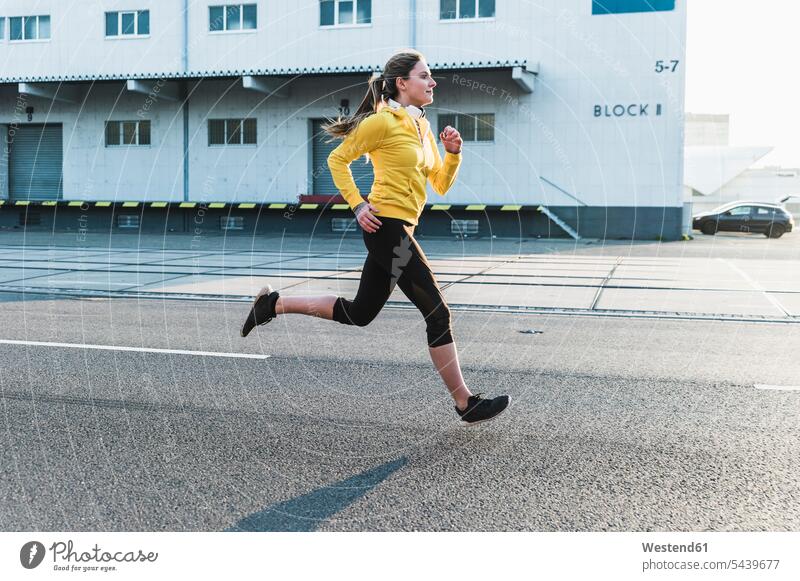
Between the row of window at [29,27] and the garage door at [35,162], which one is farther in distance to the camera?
the garage door at [35,162]

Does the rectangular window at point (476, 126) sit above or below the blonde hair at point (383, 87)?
below

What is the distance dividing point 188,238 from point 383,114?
22765 mm

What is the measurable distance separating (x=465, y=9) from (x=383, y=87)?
931 inches

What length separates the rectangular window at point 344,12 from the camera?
27.9m

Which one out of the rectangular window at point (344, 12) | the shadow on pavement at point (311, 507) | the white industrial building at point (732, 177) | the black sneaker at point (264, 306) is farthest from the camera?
the white industrial building at point (732, 177)

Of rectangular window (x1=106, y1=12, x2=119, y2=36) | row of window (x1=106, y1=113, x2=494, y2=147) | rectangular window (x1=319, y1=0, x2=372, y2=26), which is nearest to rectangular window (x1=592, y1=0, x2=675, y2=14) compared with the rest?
row of window (x1=106, y1=113, x2=494, y2=147)

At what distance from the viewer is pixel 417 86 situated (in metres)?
4.52

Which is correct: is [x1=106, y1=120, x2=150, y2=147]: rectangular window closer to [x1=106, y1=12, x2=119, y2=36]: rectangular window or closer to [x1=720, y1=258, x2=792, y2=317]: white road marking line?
[x1=106, y1=12, x2=119, y2=36]: rectangular window

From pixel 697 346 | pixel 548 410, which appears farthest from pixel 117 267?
pixel 548 410

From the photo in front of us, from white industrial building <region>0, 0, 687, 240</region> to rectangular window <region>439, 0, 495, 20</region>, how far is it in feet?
0.14

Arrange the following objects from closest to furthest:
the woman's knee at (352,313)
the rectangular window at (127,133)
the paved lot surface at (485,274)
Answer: the woman's knee at (352,313)
the paved lot surface at (485,274)
the rectangular window at (127,133)

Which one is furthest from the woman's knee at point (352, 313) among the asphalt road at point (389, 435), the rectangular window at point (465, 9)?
the rectangular window at point (465, 9)

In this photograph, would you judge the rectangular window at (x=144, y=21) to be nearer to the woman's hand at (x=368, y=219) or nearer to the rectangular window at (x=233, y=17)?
the rectangular window at (x=233, y=17)

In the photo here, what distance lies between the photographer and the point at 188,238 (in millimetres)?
26359
